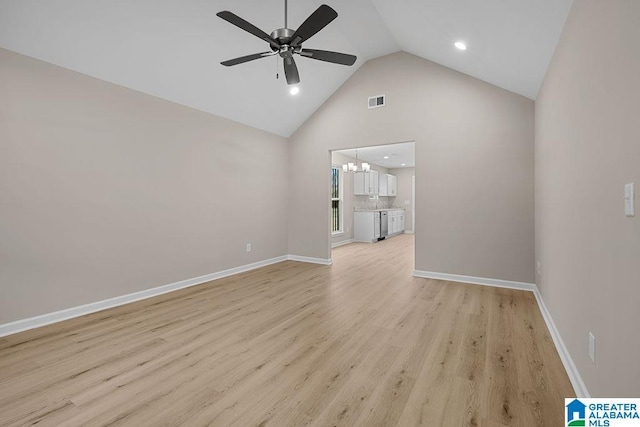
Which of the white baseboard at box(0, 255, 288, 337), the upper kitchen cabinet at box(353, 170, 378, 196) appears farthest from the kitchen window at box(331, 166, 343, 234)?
the white baseboard at box(0, 255, 288, 337)

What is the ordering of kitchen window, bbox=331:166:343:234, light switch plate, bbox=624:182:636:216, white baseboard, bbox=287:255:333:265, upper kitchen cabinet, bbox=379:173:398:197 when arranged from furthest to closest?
1. upper kitchen cabinet, bbox=379:173:398:197
2. kitchen window, bbox=331:166:343:234
3. white baseboard, bbox=287:255:333:265
4. light switch plate, bbox=624:182:636:216

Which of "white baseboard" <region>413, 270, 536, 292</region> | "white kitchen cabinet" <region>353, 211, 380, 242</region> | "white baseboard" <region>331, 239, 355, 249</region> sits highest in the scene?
"white kitchen cabinet" <region>353, 211, 380, 242</region>

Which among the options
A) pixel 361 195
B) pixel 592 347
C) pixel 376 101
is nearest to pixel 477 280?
pixel 592 347

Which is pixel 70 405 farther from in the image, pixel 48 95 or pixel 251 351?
pixel 48 95

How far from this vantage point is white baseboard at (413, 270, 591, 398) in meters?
1.80

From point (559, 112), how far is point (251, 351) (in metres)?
3.19

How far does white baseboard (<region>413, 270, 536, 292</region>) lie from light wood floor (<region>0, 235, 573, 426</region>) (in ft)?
0.90

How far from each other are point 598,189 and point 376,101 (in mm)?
3884

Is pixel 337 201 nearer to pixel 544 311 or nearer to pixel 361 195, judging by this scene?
pixel 361 195

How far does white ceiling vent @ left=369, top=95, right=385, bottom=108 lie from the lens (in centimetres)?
489

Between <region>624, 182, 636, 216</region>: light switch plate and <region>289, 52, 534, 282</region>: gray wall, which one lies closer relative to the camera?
<region>624, 182, 636, 216</region>: light switch plate

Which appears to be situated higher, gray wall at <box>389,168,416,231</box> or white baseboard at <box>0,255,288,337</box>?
gray wall at <box>389,168,416,231</box>

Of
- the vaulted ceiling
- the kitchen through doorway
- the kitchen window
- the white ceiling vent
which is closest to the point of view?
the vaulted ceiling

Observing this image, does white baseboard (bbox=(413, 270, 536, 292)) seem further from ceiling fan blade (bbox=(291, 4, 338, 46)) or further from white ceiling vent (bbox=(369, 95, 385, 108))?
ceiling fan blade (bbox=(291, 4, 338, 46))
